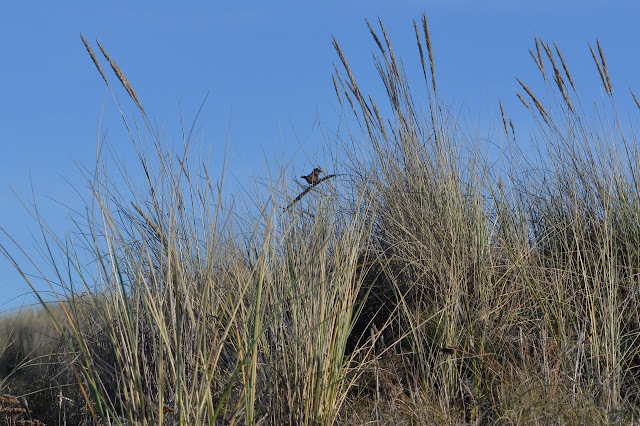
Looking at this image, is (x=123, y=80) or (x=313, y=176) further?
(x=313, y=176)

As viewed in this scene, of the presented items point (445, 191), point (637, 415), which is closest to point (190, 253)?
point (445, 191)

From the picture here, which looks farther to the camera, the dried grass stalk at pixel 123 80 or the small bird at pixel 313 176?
the small bird at pixel 313 176

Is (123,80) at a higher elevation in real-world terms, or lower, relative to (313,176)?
higher

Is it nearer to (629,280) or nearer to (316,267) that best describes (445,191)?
(629,280)

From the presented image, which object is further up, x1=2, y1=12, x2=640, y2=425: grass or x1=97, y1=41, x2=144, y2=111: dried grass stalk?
x1=97, y1=41, x2=144, y2=111: dried grass stalk

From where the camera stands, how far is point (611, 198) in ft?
12.8

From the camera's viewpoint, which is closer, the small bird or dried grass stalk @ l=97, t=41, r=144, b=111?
dried grass stalk @ l=97, t=41, r=144, b=111

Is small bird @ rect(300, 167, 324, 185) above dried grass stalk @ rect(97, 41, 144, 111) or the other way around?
the other way around

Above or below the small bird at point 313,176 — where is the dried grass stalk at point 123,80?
above

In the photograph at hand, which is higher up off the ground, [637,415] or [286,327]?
[286,327]

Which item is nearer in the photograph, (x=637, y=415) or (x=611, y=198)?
(x=637, y=415)

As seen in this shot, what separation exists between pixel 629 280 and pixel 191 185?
2.21m

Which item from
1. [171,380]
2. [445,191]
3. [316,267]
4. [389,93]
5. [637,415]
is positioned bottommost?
[637,415]

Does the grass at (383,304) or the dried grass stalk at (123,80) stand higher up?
the dried grass stalk at (123,80)
